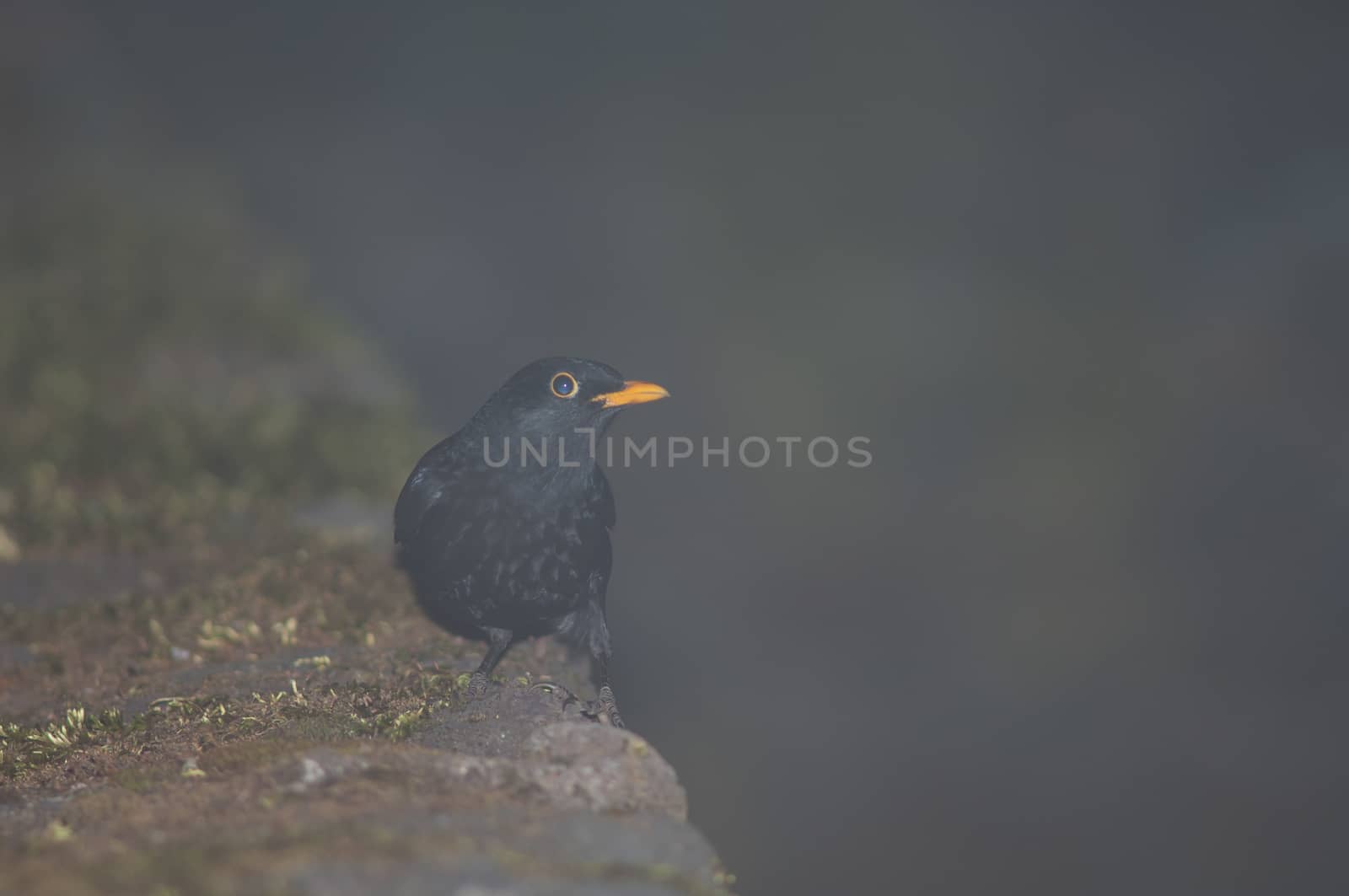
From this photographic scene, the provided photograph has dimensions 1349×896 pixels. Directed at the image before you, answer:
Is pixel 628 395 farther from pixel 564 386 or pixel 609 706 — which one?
pixel 609 706

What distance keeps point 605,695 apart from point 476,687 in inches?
25.7

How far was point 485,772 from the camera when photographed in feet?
13.5

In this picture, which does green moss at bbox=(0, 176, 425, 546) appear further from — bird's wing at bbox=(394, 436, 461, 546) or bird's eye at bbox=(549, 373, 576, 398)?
bird's eye at bbox=(549, 373, 576, 398)

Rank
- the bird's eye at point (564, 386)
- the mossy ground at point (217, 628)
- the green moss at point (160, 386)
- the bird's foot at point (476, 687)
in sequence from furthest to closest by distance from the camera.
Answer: the green moss at point (160, 386) → the bird's eye at point (564, 386) → the bird's foot at point (476, 687) → the mossy ground at point (217, 628)

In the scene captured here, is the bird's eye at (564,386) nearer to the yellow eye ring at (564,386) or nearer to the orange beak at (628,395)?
the yellow eye ring at (564,386)

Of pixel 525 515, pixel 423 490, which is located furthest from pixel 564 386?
pixel 423 490

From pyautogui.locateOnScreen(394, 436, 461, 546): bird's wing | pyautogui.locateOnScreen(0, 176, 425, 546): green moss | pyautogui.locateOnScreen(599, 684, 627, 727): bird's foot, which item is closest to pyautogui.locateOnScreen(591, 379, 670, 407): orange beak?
pyautogui.locateOnScreen(394, 436, 461, 546): bird's wing

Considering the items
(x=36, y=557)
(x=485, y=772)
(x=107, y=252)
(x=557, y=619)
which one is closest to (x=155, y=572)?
(x=36, y=557)

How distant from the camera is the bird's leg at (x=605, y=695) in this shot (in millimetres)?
5293

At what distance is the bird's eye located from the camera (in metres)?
5.41

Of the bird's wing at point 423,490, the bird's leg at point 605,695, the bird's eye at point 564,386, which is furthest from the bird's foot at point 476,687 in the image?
the bird's eye at point 564,386

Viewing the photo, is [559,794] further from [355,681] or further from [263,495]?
Answer: [263,495]

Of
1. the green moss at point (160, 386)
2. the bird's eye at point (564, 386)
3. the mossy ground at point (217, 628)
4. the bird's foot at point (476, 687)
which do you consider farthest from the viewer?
the green moss at point (160, 386)

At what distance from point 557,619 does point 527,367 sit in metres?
1.32
